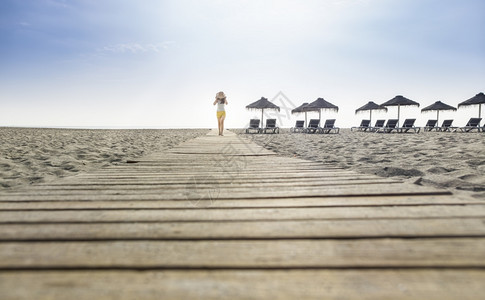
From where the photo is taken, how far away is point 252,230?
1.09m

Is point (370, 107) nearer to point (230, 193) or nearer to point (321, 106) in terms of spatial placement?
point (321, 106)

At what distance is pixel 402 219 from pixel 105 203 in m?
1.56

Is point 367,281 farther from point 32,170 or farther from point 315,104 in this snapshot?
point 315,104

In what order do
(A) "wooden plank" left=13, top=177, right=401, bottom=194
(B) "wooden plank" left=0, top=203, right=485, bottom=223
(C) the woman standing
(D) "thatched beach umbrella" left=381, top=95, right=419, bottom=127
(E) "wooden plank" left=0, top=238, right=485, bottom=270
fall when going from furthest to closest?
(D) "thatched beach umbrella" left=381, top=95, right=419, bottom=127 < (C) the woman standing < (A) "wooden plank" left=13, top=177, right=401, bottom=194 < (B) "wooden plank" left=0, top=203, right=485, bottom=223 < (E) "wooden plank" left=0, top=238, right=485, bottom=270

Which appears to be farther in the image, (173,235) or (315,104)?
(315,104)

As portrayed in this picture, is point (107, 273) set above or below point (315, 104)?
below

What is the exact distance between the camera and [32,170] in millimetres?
3492

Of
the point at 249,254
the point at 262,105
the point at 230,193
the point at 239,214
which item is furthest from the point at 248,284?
the point at 262,105

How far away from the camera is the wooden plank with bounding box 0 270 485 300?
700 mm

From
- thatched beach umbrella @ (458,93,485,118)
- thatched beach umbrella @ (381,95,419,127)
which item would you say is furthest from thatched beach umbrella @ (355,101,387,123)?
thatched beach umbrella @ (458,93,485,118)

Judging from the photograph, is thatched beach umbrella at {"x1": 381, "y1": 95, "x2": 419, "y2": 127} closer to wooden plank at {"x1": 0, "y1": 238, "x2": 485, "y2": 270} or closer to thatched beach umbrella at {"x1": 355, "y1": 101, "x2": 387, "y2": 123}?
thatched beach umbrella at {"x1": 355, "y1": 101, "x2": 387, "y2": 123}

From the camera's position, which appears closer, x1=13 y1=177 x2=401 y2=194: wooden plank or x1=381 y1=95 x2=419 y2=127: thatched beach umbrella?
x1=13 y1=177 x2=401 y2=194: wooden plank

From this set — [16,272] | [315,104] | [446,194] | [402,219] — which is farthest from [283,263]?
[315,104]

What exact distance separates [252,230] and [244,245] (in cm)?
13
